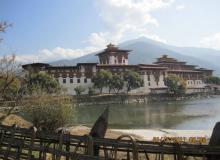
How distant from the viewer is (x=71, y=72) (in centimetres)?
8069

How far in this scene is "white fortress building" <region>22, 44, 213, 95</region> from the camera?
79.4 metres

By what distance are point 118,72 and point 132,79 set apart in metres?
4.78

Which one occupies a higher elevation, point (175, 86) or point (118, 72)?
point (118, 72)

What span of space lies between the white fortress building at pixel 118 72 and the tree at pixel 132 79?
2228 millimetres

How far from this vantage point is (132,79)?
81062 mm

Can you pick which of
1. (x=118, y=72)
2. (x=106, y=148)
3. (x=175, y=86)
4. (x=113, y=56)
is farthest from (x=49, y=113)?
(x=113, y=56)

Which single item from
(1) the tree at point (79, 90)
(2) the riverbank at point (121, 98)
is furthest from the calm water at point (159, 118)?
(1) the tree at point (79, 90)

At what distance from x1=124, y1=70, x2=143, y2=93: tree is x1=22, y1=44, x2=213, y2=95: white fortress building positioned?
2.23 m

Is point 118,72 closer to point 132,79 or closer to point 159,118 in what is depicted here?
point 132,79

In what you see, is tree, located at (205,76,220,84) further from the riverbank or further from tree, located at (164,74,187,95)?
tree, located at (164,74,187,95)

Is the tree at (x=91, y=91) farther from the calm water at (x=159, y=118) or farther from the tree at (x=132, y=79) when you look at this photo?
the calm water at (x=159, y=118)

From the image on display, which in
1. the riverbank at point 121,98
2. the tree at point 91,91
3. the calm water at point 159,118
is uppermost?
the tree at point 91,91

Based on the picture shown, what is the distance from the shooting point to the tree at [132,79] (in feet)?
266

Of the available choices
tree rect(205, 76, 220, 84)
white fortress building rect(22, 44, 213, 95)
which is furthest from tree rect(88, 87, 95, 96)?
tree rect(205, 76, 220, 84)
